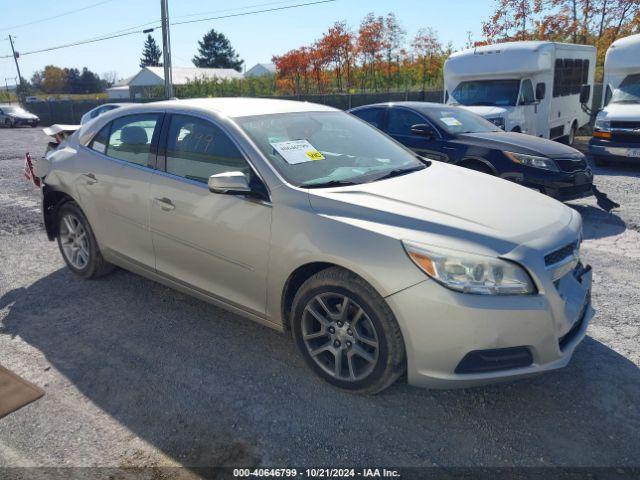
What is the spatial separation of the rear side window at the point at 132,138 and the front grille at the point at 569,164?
5.10 m

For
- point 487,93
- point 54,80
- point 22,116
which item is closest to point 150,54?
point 54,80

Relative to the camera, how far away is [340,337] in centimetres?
292

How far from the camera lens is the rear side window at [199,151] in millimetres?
3360

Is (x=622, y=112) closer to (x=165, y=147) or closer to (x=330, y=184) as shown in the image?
(x=330, y=184)

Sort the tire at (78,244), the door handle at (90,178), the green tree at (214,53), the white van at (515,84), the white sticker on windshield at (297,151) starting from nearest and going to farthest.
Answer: the white sticker on windshield at (297,151) < the door handle at (90,178) < the tire at (78,244) < the white van at (515,84) < the green tree at (214,53)

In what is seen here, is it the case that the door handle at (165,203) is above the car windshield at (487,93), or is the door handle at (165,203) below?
below

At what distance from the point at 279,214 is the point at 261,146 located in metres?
0.54

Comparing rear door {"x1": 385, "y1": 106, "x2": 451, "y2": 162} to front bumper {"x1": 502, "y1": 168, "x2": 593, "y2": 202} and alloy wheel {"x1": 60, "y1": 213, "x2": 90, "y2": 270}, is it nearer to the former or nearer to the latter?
front bumper {"x1": 502, "y1": 168, "x2": 593, "y2": 202}

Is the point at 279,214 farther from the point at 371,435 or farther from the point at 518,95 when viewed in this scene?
the point at 518,95

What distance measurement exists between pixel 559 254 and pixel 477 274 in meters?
0.61

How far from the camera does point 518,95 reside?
35.7 ft

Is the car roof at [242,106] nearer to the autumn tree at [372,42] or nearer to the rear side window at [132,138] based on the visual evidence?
the rear side window at [132,138]

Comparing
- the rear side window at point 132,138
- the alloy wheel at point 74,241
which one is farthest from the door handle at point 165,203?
the alloy wheel at point 74,241

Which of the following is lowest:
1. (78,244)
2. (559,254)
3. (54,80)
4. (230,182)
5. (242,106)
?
(78,244)
